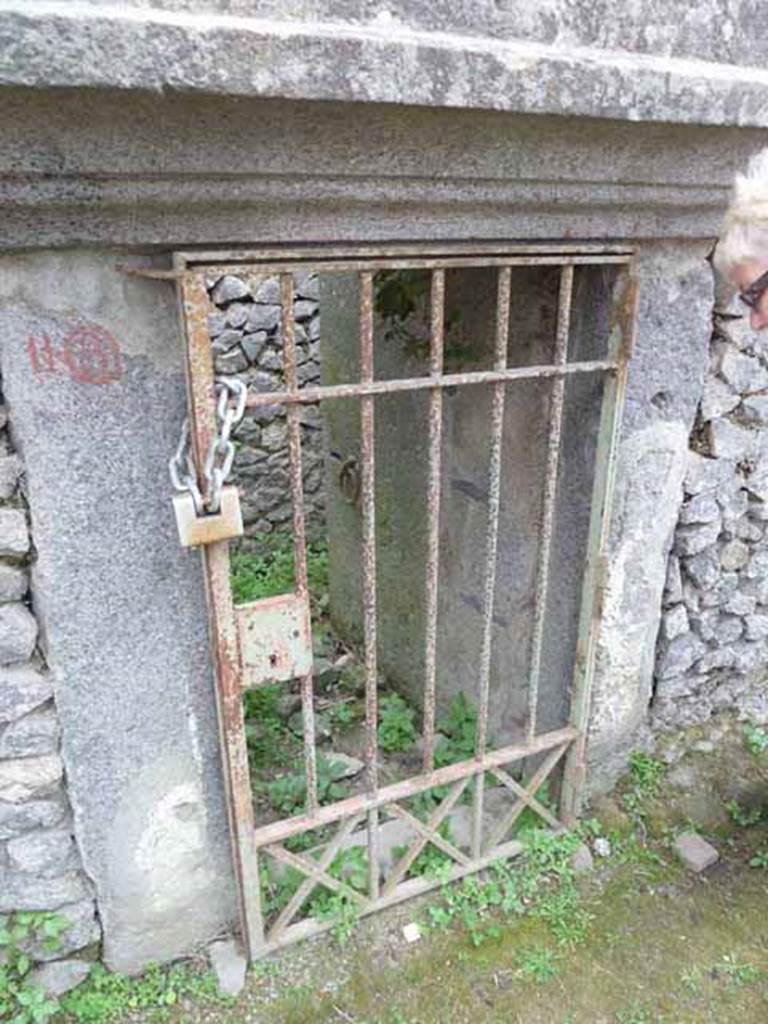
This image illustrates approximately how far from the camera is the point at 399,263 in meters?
1.51

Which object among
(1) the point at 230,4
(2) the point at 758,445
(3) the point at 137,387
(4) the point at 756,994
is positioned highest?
(1) the point at 230,4

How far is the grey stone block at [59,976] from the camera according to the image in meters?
1.80

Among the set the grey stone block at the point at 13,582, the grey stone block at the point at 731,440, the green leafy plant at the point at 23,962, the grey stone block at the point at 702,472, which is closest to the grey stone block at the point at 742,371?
the grey stone block at the point at 731,440

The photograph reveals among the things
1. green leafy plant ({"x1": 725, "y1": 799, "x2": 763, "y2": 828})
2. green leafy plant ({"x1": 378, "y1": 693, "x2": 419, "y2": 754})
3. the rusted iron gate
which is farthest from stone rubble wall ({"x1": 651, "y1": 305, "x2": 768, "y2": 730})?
green leafy plant ({"x1": 378, "y1": 693, "x2": 419, "y2": 754})

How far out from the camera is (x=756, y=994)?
198 cm

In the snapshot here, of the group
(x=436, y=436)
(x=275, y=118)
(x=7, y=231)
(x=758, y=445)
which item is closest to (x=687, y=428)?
(x=758, y=445)

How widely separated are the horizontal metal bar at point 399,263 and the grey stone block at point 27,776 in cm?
115

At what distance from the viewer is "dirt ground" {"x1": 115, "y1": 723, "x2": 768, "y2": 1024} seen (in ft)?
6.29

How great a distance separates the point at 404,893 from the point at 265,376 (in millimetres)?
3144

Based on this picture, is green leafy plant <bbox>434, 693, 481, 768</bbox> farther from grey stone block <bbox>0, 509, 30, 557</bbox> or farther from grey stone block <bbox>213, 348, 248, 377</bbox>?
grey stone block <bbox>213, 348, 248, 377</bbox>

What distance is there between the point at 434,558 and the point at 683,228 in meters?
1.05

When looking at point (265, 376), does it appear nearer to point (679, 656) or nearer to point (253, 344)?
point (253, 344)

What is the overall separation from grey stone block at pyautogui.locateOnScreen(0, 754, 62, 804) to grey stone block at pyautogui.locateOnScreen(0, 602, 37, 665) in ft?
0.84

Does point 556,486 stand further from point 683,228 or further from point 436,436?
point 683,228
